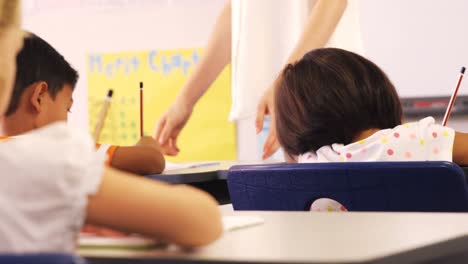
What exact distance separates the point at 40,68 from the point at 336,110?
818 mm

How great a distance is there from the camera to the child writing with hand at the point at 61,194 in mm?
732

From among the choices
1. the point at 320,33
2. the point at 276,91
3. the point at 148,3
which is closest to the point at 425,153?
the point at 276,91

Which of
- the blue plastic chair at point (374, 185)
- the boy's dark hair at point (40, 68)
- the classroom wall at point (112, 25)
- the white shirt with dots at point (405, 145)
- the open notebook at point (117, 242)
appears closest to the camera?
the open notebook at point (117, 242)

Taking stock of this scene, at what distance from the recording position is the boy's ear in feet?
7.25

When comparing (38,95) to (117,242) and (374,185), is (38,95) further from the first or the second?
(117,242)

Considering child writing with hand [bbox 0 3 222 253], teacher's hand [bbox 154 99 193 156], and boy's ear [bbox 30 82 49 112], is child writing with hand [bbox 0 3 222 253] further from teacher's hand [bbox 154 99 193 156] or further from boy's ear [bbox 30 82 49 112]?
teacher's hand [bbox 154 99 193 156]

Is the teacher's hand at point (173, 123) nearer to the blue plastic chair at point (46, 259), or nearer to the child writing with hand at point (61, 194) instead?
the child writing with hand at point (61, 194)

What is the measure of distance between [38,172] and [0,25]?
0.48 feet

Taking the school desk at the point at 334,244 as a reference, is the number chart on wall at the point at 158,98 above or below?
below

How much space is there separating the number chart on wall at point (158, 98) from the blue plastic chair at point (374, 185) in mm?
2600

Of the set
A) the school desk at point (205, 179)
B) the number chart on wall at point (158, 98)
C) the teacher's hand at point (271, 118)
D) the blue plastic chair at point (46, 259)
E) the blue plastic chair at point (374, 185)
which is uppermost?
the blue plastic chair at point (46, 259)

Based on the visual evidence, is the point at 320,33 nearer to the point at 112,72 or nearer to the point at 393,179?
the point at 393,179

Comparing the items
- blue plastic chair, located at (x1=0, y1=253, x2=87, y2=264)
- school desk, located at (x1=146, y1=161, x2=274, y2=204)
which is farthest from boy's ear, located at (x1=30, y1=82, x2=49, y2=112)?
blue plastic chair, located at (x1=0, y1=253, x2=87, y2=264)

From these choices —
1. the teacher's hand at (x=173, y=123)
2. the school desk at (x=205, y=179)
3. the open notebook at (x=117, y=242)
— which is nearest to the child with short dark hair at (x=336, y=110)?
the school desk at (x=205, y=179)
